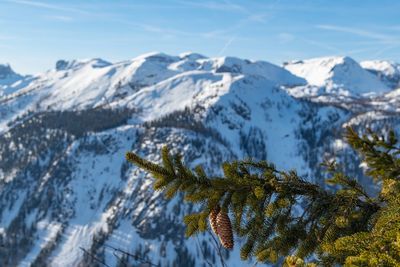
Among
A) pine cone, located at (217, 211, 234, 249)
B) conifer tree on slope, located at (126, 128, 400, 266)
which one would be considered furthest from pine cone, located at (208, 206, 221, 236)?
pine cone, located at (217, 211, 234, 249)

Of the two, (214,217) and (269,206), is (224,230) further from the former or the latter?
(269,206)

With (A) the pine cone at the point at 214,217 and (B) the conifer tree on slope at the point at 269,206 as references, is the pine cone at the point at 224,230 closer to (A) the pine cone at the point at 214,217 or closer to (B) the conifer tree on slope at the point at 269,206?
(B) the conifer tree on slope at the point at 269,206

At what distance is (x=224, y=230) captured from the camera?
18.0ft

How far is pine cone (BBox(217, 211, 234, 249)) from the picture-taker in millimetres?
5391

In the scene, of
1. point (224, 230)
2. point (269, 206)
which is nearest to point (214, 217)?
point (224, 230)

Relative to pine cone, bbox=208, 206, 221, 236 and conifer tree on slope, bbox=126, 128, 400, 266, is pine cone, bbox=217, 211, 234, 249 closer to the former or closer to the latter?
conifer tree on slope, bbox=126, 128, 400, 266

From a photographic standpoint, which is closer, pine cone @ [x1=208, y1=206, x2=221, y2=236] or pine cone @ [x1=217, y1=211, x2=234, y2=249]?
pine cone @ [x1=217, y1=211, x2=234, y2=249]

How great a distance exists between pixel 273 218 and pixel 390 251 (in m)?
2.15

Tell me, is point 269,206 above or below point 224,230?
above

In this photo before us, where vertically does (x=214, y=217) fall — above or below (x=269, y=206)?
below

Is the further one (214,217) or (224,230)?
(214,217)

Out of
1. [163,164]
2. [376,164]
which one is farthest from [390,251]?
[376,164]

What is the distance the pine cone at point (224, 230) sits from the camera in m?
5.39

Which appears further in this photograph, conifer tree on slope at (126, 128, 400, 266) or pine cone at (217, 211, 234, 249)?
conifer tree on slope at (126, 128, 400, 266)
